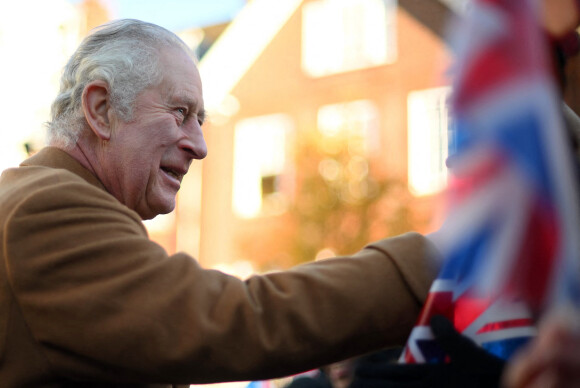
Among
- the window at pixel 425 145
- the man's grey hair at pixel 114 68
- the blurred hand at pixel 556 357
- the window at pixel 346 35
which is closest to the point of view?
the blurred hand at pixel 556 357

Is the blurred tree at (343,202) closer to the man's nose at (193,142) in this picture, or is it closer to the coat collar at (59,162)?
the man's nose at (193,142)

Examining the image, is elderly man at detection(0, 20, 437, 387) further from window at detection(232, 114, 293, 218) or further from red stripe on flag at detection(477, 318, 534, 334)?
window at detection(232, 114, 293, 218)

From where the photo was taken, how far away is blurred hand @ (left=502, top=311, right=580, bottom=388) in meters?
0.83

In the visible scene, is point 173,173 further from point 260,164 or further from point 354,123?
point 260,164

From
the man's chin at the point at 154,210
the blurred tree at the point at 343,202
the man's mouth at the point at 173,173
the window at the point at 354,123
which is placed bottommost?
the blurred tree at the point at 343,202

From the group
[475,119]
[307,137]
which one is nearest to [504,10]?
[475,119]

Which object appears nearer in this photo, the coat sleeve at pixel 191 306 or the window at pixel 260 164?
the coat sleeve at pixel 191 306

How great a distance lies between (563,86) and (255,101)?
683 inches

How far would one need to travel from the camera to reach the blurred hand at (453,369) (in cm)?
116

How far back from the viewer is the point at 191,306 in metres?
1.44

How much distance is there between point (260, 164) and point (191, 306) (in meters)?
16.8

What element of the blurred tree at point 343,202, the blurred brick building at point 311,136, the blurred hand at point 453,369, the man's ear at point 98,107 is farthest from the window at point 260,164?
the blurred hand at point 453,369

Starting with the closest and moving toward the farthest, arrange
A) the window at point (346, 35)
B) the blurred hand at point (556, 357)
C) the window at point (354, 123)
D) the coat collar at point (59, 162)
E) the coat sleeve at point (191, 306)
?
the blurred hand at point (556, 357) < the coat sleeve at point (191, 306) < the coat collar at point (59, 162) < the window at point (354, 123) < the window at point (346, 35)

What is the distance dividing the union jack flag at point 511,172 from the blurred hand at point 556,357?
2.1 inches
